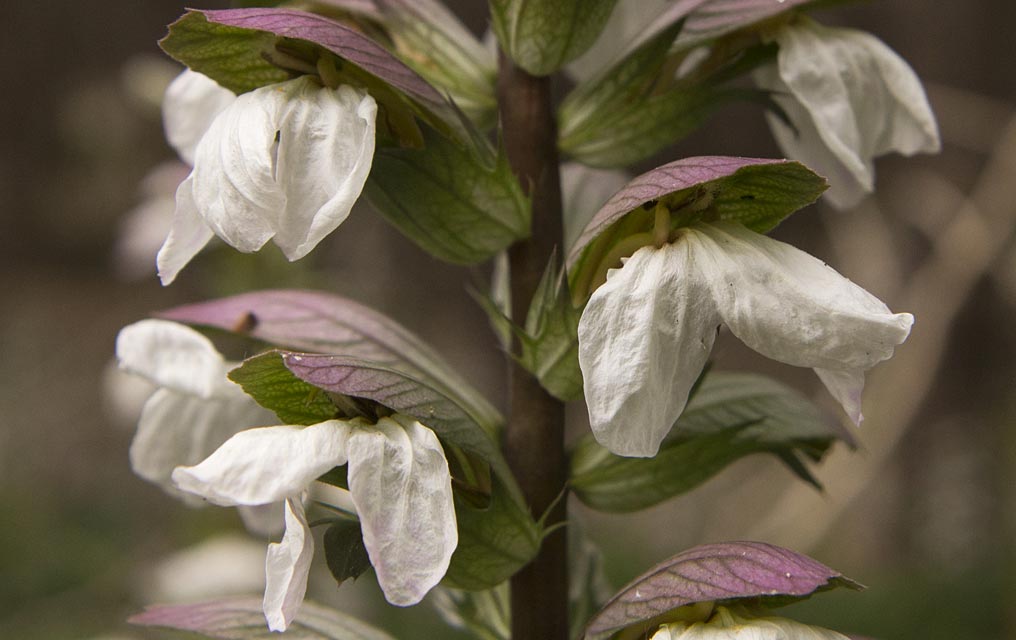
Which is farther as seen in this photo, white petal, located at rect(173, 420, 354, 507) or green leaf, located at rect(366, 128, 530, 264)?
green leaf, located at rect(366, 128, 530, 264)

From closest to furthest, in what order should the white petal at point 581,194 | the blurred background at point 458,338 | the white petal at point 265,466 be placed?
1. the white petal at point 265,466
2. the white petal at point 581,194
3. the blurred background at point 458,338

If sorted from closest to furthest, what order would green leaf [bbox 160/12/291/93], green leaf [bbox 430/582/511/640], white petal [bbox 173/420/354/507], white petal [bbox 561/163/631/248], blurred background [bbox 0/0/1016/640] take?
white petal [bbox 173/420/354/507] < green leaf [bbox 160/12/291/93] < green leaf [bbox 430/582/511/640] < white petal [bbox 561/163/631/248] < blurred background [bbox 0/0/1016/640]

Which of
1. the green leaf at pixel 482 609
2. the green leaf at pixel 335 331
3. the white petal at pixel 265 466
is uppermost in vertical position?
the white petal at pixel 265 466

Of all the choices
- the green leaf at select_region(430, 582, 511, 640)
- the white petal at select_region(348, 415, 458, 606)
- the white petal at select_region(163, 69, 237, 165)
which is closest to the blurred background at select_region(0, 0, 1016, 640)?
the white petal at select_region(163, 69, 237, 165)

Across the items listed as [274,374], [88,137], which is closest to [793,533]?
[274,374]

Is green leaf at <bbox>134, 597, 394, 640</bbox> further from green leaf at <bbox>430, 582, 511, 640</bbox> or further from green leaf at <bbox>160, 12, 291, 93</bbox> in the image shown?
green leaf at <bbox>160, 12, 291, 93</bbox>

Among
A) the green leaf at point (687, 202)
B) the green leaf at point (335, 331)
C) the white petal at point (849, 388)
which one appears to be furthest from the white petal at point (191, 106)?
the white petal at point (849, 388)

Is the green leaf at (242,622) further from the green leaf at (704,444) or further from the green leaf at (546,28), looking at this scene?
the green leaf at (546,28)

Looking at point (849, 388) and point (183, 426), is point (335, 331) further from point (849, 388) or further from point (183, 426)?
point (849, 388)
